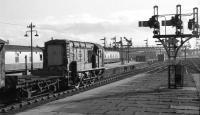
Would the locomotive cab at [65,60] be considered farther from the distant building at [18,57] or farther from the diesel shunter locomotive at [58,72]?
the distant building at [18,57]

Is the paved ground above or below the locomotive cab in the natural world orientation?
below

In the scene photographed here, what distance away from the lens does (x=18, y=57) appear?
109 ft

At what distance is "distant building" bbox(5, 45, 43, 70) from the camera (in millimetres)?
30906

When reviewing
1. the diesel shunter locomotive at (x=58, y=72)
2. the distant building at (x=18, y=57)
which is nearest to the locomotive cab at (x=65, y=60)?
the diesel shunter locomotive at (x=58, y=72)

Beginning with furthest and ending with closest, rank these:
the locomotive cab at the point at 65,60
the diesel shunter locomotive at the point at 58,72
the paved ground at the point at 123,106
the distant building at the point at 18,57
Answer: the distant building at the point at 18,57 < the locomotive cab at the point at 65,60 < the diesel shunter locomotive at the point at 58,72 < the paved ground at the point at 123,106

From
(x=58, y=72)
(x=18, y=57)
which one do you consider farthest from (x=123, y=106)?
(x=18, y=57)

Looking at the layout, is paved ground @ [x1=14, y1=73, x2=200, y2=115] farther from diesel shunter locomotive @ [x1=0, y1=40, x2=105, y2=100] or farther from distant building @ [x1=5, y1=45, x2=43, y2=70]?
distant building @ [x1=5, y1=45, x2=43, y2=70]

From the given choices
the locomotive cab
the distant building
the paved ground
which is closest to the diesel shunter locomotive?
the locomotive cab

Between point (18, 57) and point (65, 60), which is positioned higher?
point (18, 57)

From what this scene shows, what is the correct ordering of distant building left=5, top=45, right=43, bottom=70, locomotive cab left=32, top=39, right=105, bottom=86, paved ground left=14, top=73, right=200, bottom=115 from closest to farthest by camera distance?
paved ground left=14, top=73, right=200, bottom=115 → locomotive cab left=32, top=39, right=105, bottom=86 → distant building left=5, top=45, right=43, bottom=70

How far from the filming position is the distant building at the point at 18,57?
30906 millimetres

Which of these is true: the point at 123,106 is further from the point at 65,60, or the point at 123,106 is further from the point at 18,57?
the point at 18,57

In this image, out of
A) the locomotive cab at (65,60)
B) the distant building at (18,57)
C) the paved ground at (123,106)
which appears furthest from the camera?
the distant building at (18,57)

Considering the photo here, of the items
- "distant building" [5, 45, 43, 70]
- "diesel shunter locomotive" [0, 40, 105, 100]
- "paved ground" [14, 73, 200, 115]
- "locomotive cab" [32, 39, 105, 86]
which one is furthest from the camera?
"distant building" [5, 45, 43, 70]
